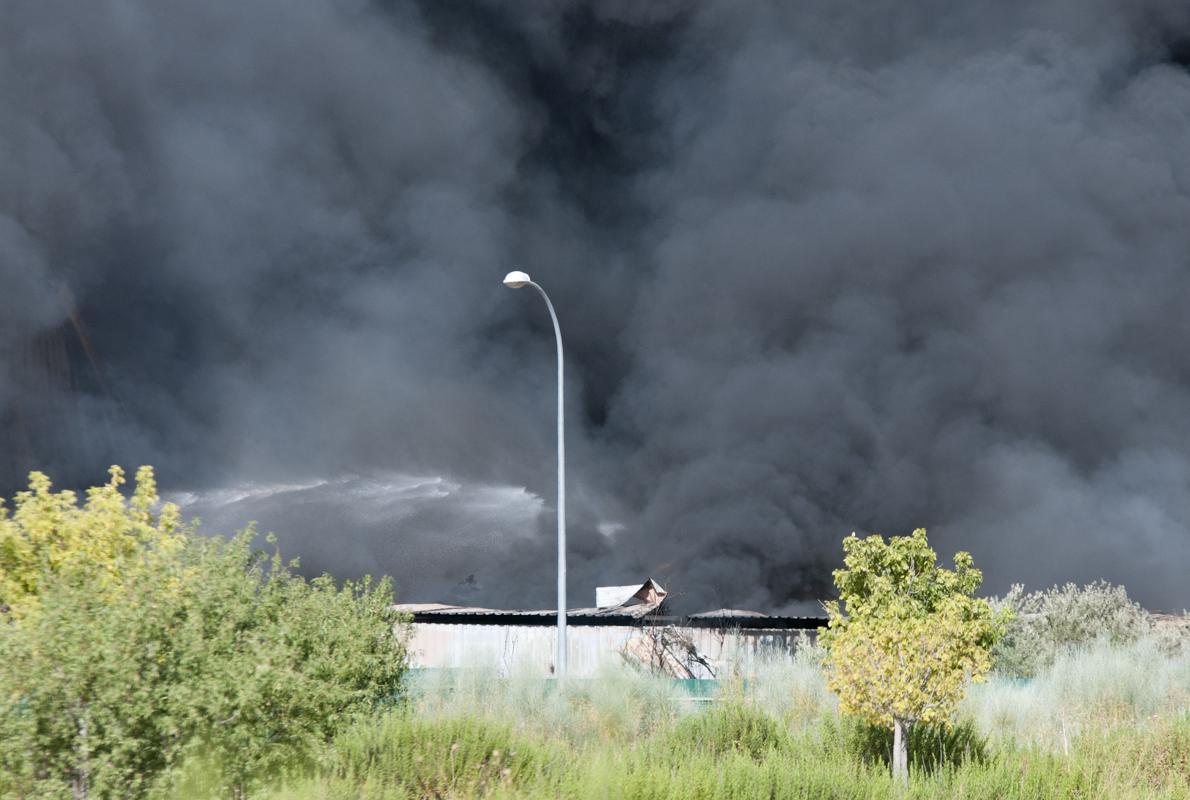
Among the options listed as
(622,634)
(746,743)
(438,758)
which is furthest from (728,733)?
(622,634)

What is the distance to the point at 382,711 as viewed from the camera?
40.4 ft

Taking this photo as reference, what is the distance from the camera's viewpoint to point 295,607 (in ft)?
39.3

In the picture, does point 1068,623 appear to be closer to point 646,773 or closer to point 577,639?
point 577,639

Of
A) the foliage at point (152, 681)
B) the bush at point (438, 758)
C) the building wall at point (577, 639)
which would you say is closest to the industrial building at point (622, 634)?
the building wall at point (577, 639)

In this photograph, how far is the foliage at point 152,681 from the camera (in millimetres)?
7602

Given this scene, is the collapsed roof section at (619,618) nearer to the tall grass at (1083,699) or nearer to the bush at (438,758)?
the tall grass at (1083,699)

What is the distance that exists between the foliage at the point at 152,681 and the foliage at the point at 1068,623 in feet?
79.9

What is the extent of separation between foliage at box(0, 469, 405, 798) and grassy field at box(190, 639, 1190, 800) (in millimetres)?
405

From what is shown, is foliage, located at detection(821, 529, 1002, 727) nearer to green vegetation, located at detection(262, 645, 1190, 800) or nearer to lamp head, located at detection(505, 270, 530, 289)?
green vegetation, located at detection(262, 645, 1190, 800)

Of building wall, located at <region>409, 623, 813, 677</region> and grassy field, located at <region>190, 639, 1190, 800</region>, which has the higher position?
building wall, located at <region>409, 623, 813, 677</region>

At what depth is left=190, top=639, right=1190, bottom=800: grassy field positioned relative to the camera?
31.5ft

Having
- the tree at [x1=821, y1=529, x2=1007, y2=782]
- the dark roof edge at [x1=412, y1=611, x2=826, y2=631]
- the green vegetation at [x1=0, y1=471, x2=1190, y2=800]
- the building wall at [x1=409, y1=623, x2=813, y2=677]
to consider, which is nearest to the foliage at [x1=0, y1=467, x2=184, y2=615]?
the green vegetation at [x1=0, y1=471, x2=1190, y2=800]

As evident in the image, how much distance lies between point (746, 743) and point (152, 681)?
8.05 m

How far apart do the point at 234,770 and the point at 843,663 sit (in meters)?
7.44
